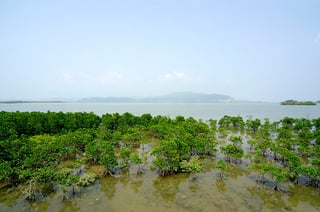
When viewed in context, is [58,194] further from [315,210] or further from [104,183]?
[315,210]

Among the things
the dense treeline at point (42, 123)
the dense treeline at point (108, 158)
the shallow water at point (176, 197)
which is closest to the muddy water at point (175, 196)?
the shallow water at point (176, 197)

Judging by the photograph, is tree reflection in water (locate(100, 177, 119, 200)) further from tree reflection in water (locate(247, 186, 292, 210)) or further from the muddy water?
tree reflection in water (locate(247, 186, 292, 210))

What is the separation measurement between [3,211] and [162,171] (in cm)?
1198

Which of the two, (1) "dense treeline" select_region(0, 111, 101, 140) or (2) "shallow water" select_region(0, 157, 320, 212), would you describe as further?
(1) "dense treeline" select_region(0, 111, 101, 140)

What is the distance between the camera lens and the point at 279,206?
13.5 meters

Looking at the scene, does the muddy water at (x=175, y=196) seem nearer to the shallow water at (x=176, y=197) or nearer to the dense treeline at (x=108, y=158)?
the shallow water at (x=176, y=197)

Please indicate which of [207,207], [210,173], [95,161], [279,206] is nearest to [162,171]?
[210,173]

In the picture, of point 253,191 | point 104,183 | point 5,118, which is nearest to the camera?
point 253,191

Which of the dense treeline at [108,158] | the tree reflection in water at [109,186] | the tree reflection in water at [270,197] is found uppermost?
the dense treeline at [108,158]

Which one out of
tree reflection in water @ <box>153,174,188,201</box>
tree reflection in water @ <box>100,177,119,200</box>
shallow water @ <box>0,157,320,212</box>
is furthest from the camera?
tree reflection in water @ <box>100,177,119,200</box>

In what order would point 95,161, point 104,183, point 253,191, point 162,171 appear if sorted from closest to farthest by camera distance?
point 253,191 < point 104,183 < point 162,171 < point 95,161

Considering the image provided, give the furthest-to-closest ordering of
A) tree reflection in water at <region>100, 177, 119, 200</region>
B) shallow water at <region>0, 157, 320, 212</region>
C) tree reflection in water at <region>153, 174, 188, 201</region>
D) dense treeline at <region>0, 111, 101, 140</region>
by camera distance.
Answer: dense treeline at <region>0, 111, 101, 140</region> < tree reflection in water at <region>100, 177, 119, 200</region> < tree reflection in water at <region>153, 174, 188, 201</region> < shallow water at <region>0, 157, 320, 212</region>

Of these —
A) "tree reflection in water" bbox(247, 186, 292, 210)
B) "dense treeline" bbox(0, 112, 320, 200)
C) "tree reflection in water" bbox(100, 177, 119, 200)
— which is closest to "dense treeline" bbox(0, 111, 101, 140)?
"dense treeline" bbox(0, 112, 320, 200)

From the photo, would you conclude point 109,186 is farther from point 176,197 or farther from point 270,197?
point 270,197
